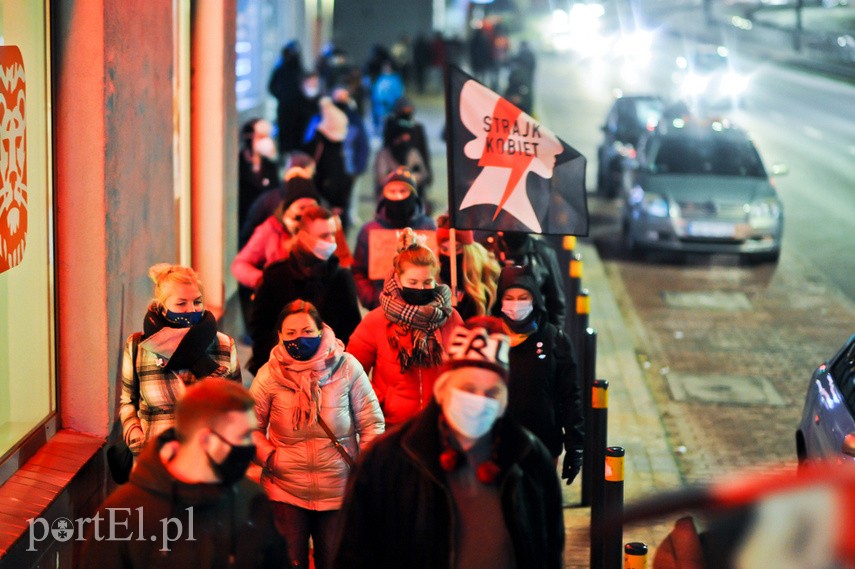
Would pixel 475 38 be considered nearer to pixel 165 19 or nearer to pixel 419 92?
pixel 419 92

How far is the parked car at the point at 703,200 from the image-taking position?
57.1 ft

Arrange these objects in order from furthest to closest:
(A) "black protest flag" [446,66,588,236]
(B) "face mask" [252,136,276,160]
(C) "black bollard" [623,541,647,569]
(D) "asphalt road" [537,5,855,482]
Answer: (B) "face mask" [252,136,276,160] → (D) "asphalt road" [537,5,855,482] → (A) "black protest flag" [446,66,588,236] → (C) "black bollard" [623,541,647,569]

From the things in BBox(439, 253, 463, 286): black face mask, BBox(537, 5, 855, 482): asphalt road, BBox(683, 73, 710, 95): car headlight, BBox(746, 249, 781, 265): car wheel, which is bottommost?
BBox(537, 5, 855, 482): asphalt road

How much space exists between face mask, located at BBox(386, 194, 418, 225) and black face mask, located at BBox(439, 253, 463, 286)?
0.85 m

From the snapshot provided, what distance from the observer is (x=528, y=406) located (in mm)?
7043

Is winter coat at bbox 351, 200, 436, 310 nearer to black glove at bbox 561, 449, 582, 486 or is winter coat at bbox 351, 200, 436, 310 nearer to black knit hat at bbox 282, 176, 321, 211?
black knit hat at bbox 282, 176, 321, 211

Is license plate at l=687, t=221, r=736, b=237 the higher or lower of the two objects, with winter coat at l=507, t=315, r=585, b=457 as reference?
lower

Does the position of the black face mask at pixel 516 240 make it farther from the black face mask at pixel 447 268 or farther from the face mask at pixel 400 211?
the face mask at pixel 400 211

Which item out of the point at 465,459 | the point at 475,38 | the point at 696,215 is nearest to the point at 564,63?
the point at 475,38

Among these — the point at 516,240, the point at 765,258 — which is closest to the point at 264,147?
the point at 516,240

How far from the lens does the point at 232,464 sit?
4.11 m

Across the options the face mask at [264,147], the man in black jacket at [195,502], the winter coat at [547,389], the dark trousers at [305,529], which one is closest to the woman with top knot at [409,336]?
the winter coat at [547,389]

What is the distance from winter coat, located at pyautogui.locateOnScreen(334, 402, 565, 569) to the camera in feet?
14.5

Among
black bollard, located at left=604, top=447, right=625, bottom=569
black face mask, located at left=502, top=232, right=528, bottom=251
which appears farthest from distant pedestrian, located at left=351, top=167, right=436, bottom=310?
black bollard, located at left=604, top=447, right=625, bottom=569
